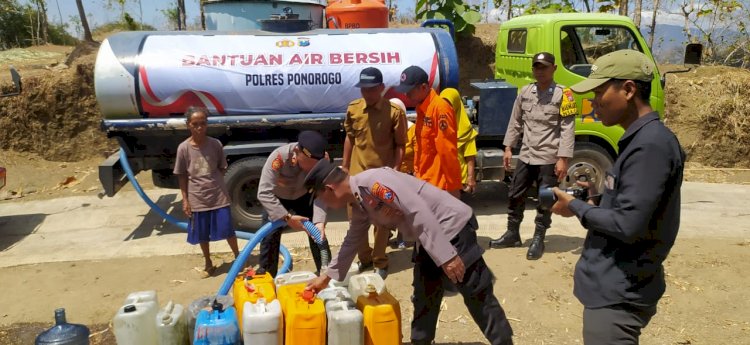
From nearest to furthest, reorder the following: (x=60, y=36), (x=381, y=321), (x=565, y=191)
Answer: (x=565, y=191) → (x=381, y=321) → (x=60, y=36)

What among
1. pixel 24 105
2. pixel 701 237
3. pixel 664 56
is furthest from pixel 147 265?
pixel 664 56

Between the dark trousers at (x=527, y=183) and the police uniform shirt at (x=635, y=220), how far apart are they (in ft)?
9.84

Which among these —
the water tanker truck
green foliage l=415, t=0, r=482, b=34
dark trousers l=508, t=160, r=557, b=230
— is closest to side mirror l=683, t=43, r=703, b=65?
the water tanker truck

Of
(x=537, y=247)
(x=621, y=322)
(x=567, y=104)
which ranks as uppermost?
(x=567, y=104)

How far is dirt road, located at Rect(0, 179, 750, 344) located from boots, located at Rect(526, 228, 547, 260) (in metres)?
0.09

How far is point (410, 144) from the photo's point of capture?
5.41 metres

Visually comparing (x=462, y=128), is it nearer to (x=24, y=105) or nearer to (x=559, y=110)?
(x=559, y=110)

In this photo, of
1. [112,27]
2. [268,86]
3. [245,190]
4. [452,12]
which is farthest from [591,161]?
[112,27]

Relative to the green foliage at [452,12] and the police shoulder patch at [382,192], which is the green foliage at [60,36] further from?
the police shoulder patch at [382,192]

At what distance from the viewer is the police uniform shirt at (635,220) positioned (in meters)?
2.08

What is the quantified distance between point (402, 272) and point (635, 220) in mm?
3280

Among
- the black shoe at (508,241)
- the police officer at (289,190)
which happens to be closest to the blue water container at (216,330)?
the police officer at (289,190)

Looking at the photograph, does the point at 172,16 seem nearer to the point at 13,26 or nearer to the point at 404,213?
the point at 13,26

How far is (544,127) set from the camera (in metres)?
5.20
